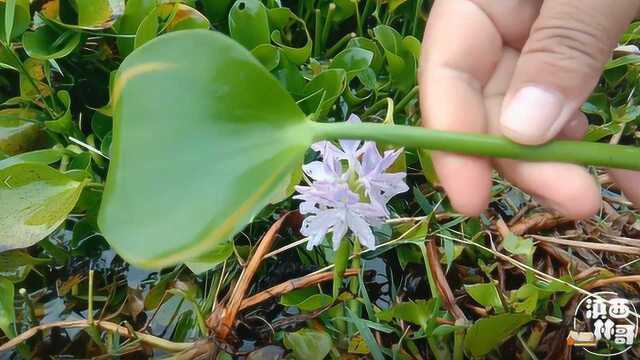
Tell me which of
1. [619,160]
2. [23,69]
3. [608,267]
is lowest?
[608,267]

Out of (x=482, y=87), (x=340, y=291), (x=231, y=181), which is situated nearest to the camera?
(x=231, y=181)

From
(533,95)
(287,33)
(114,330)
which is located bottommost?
(114,330)

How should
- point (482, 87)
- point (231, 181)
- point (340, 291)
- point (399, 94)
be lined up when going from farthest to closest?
point (399, 94), point (340, 291), point (482, 87), point (231, 181)

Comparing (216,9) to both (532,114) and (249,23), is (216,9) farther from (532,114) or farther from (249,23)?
(532,114)

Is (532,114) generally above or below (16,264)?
above

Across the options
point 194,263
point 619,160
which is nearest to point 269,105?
point 619,160

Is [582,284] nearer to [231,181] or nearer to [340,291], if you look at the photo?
[340,291]

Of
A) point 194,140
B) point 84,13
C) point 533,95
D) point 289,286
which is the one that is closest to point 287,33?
point 84,13

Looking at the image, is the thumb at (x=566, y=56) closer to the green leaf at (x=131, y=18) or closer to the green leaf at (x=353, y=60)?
the green leaf at (x=353, y=60)
